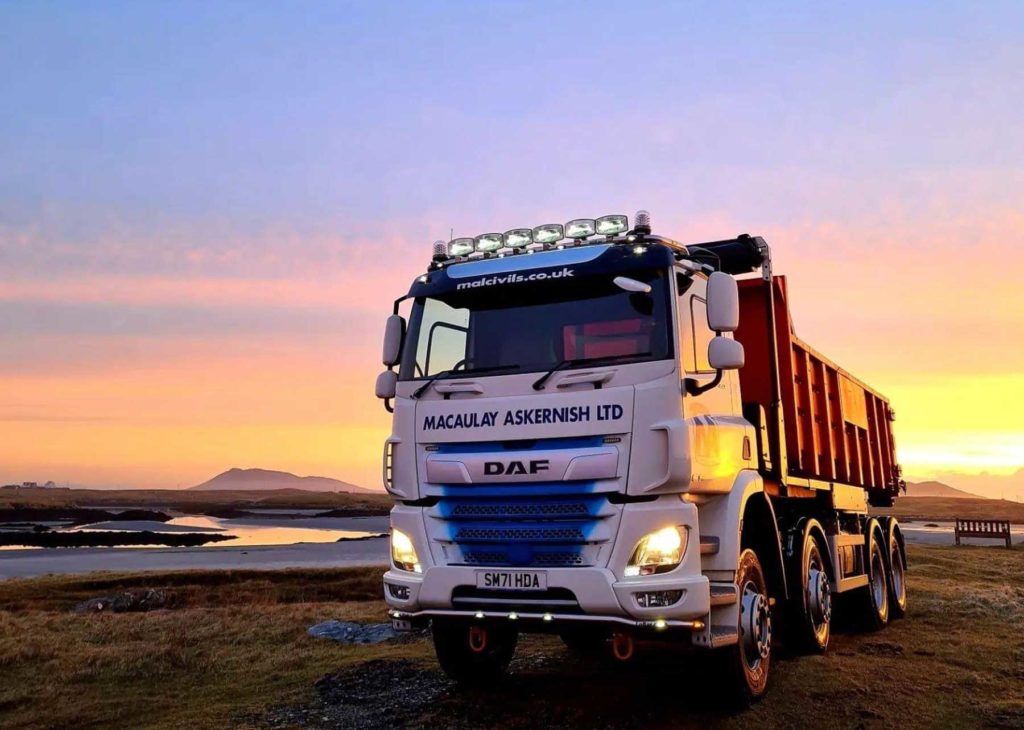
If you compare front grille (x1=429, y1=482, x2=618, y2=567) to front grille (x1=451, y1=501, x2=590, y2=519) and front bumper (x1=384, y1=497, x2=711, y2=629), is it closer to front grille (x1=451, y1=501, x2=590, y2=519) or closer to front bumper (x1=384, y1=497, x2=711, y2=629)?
front grille (x1=451, y1=501, x2=590, y2=519)

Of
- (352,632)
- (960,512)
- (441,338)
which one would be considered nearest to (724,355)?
(441,338)

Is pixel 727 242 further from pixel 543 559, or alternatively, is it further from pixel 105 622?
pixel 105 622

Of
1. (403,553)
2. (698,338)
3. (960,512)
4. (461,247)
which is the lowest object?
(960,512)

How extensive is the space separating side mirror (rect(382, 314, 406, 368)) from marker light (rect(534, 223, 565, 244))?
1.47 metres

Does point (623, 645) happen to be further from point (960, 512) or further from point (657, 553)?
point (960, 512)

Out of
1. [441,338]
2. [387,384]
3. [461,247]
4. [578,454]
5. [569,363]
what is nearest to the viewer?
[578,454]

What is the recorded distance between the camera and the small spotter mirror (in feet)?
22.2

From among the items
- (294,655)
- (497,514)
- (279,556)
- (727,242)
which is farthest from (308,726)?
(279,556)

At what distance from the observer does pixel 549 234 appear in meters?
7.63

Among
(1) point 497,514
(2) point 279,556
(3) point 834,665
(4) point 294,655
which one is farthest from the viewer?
(2) point 279,556

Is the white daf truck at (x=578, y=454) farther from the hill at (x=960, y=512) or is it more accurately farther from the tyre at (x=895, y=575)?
the hill at (x=960, y=512)

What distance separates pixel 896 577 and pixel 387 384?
33.2ft

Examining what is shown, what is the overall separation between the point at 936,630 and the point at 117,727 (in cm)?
1052

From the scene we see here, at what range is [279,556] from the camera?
120ft
